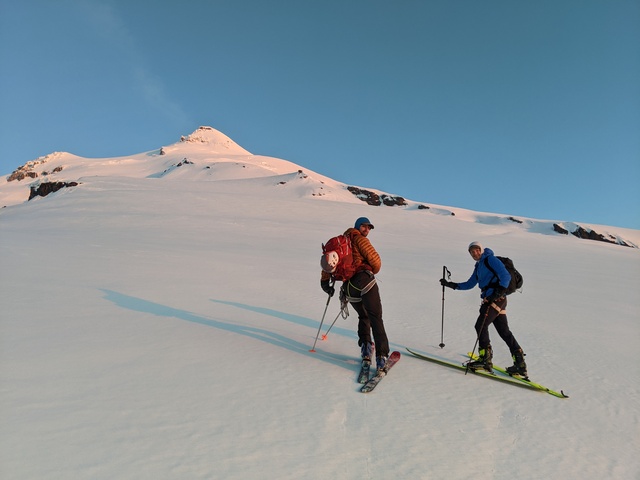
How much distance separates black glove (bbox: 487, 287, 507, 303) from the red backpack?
211 centimetres

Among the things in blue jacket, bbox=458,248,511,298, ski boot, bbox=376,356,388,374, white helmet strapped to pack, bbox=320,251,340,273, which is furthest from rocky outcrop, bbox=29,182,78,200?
blue jacket, bbox=458,248,511,298

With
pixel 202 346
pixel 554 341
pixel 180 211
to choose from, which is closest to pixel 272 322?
pixel 202 346

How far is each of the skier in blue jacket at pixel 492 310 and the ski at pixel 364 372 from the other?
1.55m

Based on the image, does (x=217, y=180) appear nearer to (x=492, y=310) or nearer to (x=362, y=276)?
(x=362, y=276)

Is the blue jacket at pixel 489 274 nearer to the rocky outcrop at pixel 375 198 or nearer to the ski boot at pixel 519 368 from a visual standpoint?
the ski boot at pixel 519 368

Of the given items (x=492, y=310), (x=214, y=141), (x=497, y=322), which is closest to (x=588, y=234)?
(x=497, y=322)

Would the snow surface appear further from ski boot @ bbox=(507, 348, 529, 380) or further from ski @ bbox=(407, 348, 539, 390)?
ski boot @ bbox=(507, 348, 529, 380)

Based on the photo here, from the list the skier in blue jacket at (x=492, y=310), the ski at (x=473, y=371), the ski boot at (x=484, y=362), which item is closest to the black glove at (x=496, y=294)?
the skier in blue jacket at (x=492, y=310)

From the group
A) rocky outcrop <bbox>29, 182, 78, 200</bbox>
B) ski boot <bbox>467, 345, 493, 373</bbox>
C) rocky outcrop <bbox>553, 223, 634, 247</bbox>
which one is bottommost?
ski boot <bbox>467, 345, 493, 373</bbox>

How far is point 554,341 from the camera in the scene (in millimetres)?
6797

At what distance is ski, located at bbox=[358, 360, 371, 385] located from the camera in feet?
14.6

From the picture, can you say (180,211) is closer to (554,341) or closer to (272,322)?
(272,322)

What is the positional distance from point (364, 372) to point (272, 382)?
1235 millimetres

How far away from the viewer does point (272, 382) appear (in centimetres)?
419
